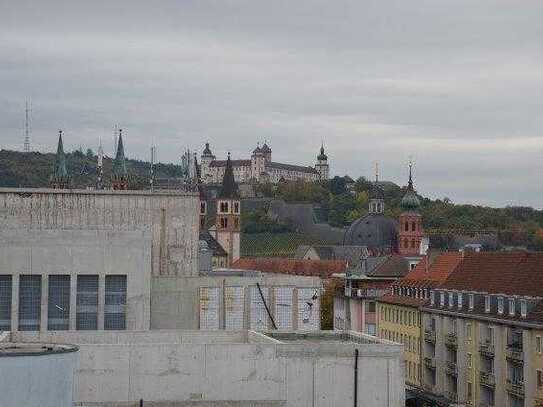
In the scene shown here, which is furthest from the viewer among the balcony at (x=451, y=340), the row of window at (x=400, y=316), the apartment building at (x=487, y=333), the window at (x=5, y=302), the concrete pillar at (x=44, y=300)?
the row of window at (x=400, y=316)

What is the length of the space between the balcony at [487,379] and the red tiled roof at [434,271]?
1555 centimetres

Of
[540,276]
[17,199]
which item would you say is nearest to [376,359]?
[17,199]

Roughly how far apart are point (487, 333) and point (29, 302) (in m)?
33.5

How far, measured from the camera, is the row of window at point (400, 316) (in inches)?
3777

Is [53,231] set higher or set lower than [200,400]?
higher

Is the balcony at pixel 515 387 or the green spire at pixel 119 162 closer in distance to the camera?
the balcony at pixel 515 387

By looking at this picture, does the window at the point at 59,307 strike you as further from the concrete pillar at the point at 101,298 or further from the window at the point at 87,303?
the concrete pillar at the point at 101,298

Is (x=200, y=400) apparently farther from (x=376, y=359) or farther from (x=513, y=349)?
(x=513, y=349)

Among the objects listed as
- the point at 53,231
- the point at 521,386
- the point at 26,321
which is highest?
the point at 53,231

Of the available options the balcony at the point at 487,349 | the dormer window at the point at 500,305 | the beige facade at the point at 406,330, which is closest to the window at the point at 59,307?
the balcony at the point at 487,349

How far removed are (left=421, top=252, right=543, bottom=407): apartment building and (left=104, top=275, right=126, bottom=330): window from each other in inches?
945

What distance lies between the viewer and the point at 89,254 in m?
57.0

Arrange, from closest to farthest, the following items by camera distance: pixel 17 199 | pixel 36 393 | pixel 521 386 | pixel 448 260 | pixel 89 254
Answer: pixel 36 393
pixel 89 254
pixel 17 199
pixel 521 386
pixel 448 260

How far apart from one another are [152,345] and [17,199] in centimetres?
2061
